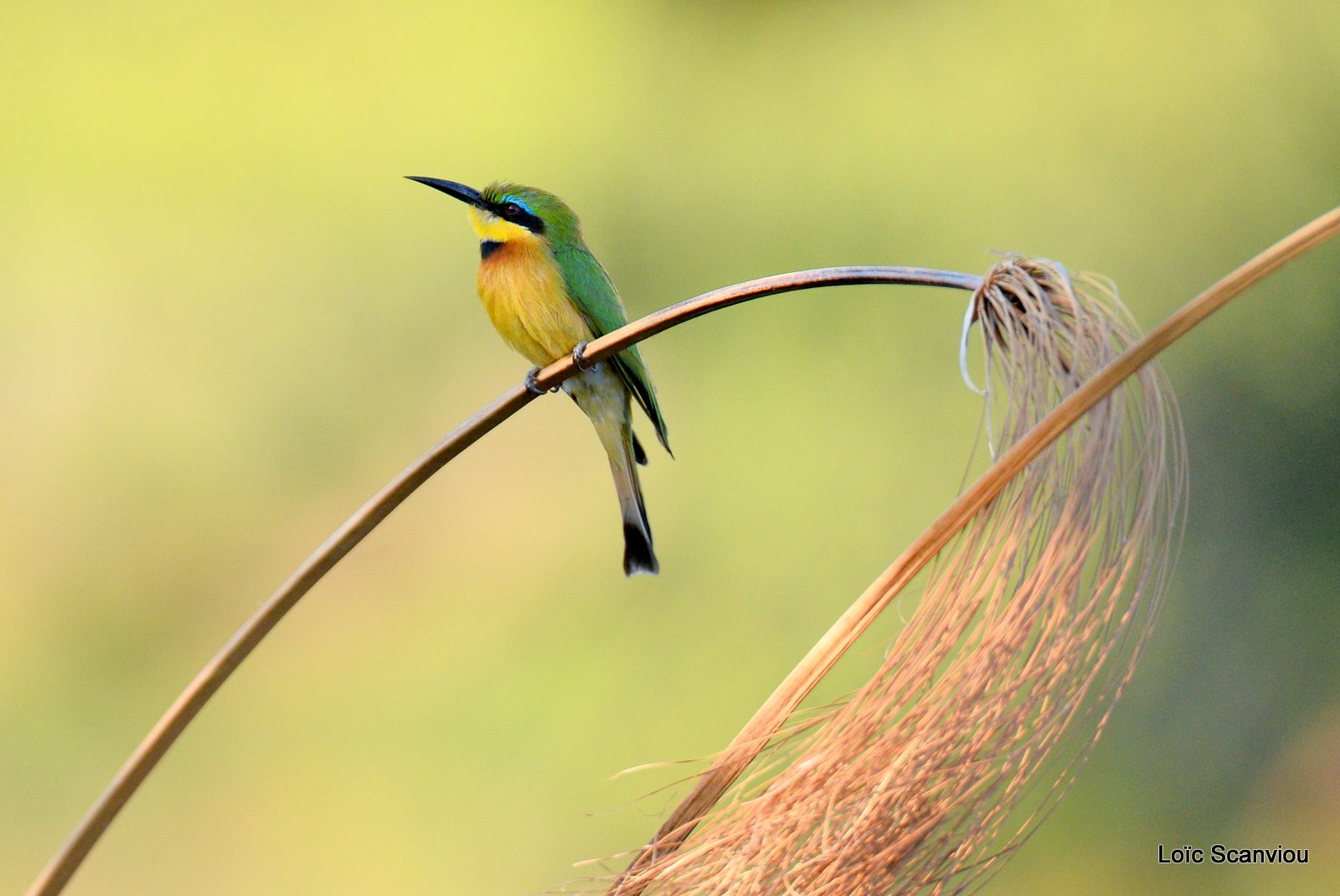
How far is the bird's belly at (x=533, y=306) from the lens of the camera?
2.54 m

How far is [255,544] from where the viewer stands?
5027mm

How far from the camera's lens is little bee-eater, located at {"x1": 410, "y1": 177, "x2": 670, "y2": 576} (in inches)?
100

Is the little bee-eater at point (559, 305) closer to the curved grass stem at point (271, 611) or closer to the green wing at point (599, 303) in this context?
the green wing at point (599, 303)

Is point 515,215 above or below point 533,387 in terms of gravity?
above

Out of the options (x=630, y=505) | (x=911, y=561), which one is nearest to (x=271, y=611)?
(x=911, y=561)

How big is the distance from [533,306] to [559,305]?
0.21 ft

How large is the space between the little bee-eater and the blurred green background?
2.08 meters

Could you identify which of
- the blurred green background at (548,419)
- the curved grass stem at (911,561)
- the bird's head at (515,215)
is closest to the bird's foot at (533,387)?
the bird's head at (515,215)

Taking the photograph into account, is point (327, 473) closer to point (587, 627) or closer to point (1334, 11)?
point (587, 627)

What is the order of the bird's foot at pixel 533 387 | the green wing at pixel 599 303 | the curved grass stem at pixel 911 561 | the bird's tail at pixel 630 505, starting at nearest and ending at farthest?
the curved grass stem at pixel 911 561 → the bird's foot at pixel 533 387 → the green wing at pixel 599 303 → the bird's tail at pixel 630 505

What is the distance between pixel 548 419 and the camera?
17.3 feet

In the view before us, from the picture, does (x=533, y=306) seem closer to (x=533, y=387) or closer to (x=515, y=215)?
(x=515, y=215)

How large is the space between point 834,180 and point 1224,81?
1.92m

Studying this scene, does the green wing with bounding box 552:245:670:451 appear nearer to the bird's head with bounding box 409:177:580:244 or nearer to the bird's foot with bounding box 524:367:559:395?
the bird's head with bounding box 409:177:580:244
